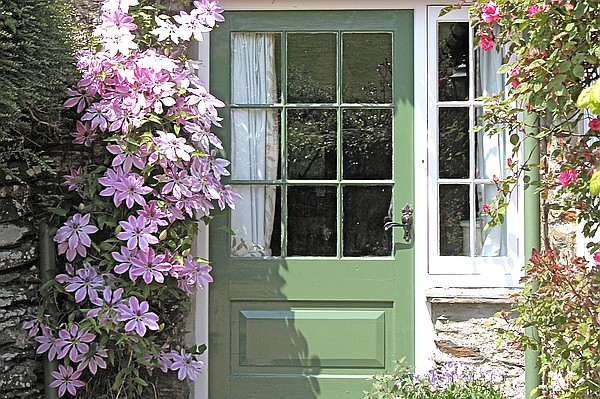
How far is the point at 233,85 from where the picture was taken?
4141 millimetres

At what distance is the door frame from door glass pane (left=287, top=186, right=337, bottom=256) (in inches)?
16.3

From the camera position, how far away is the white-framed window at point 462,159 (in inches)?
160

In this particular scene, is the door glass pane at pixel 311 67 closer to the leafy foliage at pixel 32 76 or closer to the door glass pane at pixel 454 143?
the door glass pane at pixel 454 143

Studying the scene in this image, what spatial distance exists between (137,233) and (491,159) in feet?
5.80

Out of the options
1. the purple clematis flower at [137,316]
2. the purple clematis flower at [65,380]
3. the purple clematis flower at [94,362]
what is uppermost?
the purple clematis flower at [137,316]

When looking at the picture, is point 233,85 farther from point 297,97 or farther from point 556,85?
point 556,85

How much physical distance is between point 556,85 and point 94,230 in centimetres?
196

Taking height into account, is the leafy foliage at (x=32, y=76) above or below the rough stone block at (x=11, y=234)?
above

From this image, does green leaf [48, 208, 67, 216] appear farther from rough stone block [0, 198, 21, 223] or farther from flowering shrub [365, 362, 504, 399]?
flowering shrub [365, 362, 504, 399]

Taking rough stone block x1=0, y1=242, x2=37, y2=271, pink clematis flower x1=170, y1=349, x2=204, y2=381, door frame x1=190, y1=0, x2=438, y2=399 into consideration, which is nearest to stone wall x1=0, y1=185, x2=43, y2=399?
rough stone block x1=0, y1=242, x2=37, y2=271

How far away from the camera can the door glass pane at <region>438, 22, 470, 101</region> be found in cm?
409

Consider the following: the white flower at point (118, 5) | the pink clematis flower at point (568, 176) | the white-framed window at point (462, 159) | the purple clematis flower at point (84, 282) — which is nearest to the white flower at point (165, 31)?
the white flower at point (118, 5)

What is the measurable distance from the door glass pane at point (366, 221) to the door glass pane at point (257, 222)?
0.34 m

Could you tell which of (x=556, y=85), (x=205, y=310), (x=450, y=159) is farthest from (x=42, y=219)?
(x=556, y=85)
